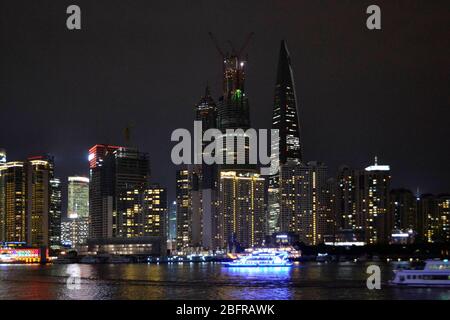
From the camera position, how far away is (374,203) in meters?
136

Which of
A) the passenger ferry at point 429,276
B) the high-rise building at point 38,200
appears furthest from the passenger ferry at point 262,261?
the high-rise building at point 38,200

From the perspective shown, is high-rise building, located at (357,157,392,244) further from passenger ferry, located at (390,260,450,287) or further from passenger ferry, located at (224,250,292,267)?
passenger ferry, located at (390,260,450,287)

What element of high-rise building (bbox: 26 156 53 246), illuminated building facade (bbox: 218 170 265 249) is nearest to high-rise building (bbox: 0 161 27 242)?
high-rise building (bbox: 26 156 53 246)

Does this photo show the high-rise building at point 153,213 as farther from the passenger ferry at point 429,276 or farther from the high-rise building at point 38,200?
the passenger ferry at point 429,276

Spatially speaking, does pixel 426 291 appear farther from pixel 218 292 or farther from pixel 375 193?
pixel 375 193

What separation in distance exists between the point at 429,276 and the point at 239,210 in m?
104

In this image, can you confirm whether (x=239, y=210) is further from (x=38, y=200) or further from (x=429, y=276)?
(x=429, y=276)

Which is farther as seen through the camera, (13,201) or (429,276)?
(13,201)

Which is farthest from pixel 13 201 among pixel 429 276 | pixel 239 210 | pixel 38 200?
pixel 429 276

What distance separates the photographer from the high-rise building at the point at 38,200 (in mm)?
143750

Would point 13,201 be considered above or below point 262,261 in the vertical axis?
above

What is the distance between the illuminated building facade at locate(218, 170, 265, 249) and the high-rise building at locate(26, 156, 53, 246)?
35.6 metres

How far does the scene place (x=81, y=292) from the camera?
41.2 meters

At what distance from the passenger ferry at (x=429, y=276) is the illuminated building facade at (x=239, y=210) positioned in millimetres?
97402
